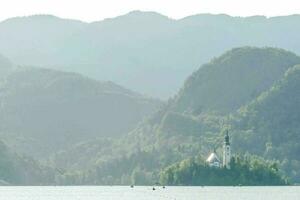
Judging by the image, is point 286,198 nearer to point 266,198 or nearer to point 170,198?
point 266,198

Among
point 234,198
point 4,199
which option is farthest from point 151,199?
point 4,199

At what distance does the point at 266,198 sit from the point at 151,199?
61.2 ft

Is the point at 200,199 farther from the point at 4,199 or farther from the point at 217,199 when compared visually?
the point at 4,199

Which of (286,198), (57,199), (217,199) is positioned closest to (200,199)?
(217,199)

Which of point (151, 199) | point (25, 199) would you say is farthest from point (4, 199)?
point (151, 199)

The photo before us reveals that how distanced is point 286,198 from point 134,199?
80.8 feet

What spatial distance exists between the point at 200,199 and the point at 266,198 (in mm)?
10659

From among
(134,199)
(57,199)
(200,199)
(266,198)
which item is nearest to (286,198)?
(266,198)

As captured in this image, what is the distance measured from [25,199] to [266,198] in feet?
132

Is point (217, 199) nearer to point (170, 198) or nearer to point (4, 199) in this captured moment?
point (170, 198)

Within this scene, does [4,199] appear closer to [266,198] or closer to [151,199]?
[151,199]

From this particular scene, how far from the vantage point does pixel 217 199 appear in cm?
16025

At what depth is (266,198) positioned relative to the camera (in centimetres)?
16112

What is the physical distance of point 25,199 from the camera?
549 feet
